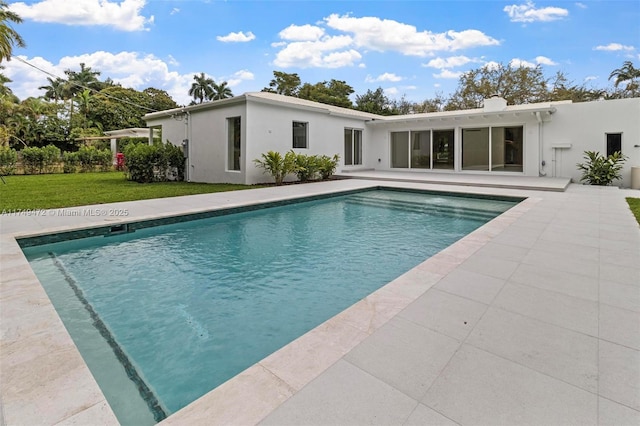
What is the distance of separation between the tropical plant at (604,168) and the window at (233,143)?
12.0 m

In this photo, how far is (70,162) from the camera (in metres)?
18.8

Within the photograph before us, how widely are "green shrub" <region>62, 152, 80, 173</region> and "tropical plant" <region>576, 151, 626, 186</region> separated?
910 inches

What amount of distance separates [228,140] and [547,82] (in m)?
24.7

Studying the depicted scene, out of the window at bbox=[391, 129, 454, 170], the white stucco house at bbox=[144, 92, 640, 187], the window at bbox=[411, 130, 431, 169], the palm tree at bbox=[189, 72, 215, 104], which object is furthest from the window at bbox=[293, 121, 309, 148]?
A: the palm tree at bbox=[189, 72, 215, 104]

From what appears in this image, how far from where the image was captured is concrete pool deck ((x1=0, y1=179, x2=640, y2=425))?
1.72 m

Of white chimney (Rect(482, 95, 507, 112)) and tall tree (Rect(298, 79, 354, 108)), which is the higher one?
tall tree (Rect(298, 79, 354, 108))

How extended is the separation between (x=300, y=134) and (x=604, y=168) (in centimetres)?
1048

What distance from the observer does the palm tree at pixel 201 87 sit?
41375 mm

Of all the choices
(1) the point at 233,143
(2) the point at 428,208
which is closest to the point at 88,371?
(2) the point at 428,208

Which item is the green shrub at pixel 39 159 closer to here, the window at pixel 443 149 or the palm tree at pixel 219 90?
the window at pixel 443 149

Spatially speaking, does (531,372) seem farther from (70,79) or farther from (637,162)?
(70,79)

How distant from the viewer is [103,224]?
604 cm

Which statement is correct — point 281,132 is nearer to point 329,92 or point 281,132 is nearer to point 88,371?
point 88,371

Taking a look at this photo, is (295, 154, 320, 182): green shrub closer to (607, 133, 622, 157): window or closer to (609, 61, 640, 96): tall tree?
(607, 133, 622, 157): window
